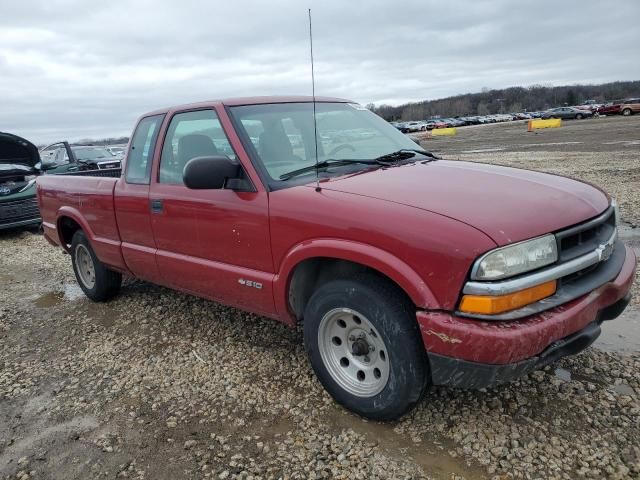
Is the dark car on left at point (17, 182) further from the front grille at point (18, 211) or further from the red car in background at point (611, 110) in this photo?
the red car in background at point (611, 110)

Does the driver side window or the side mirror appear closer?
the side mirror

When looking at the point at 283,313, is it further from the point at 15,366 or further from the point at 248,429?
the point at 15,366

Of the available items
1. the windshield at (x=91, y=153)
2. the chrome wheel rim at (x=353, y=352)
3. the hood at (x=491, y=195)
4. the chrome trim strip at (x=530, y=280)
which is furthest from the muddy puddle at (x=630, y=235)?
the windshield at (x=91, y=153)

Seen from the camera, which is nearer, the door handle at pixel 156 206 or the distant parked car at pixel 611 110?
the door handle at pixel 156 206

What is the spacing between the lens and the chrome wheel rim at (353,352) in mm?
2892

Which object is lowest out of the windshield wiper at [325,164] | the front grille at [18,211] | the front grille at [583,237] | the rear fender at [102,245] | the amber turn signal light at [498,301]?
the front grille at [18,211]

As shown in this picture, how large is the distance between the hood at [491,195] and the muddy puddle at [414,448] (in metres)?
1.13

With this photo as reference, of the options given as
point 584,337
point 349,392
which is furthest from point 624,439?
point 349,392

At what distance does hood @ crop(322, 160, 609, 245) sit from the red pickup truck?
1 centimetres

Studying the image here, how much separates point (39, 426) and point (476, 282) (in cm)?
276

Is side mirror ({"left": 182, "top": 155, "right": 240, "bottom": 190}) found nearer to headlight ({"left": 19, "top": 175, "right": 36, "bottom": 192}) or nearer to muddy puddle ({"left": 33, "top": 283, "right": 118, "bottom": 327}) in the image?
muddy puddle ({"left": 33, "top": 283, "right": 118, "bottom": 327})

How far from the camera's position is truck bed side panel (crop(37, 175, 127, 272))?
4.73 meters

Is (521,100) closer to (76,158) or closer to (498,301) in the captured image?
(76,158)

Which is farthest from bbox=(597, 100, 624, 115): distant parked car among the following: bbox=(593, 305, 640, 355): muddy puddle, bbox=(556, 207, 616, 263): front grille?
bbox=(556, 207, 616, 263): front grille
